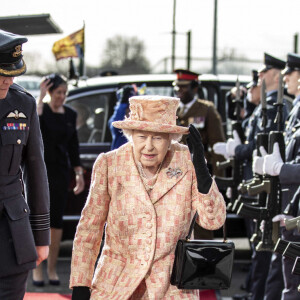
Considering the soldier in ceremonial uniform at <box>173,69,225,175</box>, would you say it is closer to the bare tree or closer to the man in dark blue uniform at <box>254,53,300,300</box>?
the man in dark blue uniform at <box>254,53,300,300</box>

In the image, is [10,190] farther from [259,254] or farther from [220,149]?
[220,149]

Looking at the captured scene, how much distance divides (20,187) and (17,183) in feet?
0.12

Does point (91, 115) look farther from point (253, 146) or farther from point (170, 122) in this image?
point (170, 122)

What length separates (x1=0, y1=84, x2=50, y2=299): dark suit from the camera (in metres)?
3.87

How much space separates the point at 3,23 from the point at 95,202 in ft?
8.14

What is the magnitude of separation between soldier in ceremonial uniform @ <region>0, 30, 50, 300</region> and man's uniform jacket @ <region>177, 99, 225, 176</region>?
A: 3815 mm

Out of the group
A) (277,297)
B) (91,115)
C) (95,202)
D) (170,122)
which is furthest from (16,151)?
(91,115)

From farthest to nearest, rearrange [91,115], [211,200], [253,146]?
[91,115] < [253,146] < [211,200]

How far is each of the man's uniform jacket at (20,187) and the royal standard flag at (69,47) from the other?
6185 mm

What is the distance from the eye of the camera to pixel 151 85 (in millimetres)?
9266

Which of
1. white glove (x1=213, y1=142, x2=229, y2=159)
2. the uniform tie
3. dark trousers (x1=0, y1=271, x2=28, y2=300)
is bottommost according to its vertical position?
dark trousers (x1=0, y1=271, x2=28, y2=300)

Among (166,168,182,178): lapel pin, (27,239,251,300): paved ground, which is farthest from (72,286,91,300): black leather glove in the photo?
(27,239,251,300): paved ground

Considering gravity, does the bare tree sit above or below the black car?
above

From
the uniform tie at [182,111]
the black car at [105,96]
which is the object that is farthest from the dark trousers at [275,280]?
the black car at [105,96]
